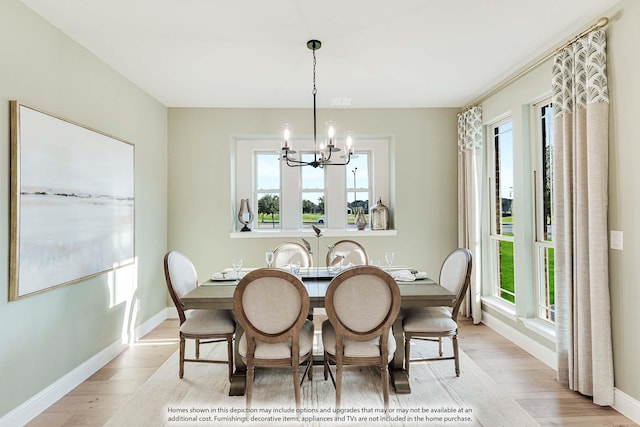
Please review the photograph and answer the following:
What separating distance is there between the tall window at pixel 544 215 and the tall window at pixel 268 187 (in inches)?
114

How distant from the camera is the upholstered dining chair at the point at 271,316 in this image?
2.10 meters

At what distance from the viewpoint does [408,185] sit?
439cm

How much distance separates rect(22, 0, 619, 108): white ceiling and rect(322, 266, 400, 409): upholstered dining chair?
169cm

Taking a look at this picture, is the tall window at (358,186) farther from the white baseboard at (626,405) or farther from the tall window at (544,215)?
the white baseboard at (626,405)

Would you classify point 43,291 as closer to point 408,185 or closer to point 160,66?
point 160,66

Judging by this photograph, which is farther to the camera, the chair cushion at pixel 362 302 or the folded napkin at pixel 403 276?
the folded napkin at pixel 403 276

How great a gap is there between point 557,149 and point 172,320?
4.25 metres

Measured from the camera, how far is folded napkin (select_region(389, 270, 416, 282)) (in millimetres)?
2794

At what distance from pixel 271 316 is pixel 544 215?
2604 millimetres

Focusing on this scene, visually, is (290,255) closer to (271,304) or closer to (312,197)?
(312,197)

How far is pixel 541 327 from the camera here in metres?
3.02

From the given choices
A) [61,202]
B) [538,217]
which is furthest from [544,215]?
[61,202]

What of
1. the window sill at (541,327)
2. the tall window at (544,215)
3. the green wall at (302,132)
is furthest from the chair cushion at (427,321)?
the green wall at (302,132)

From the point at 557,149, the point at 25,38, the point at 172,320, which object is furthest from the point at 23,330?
the point at 557,149
